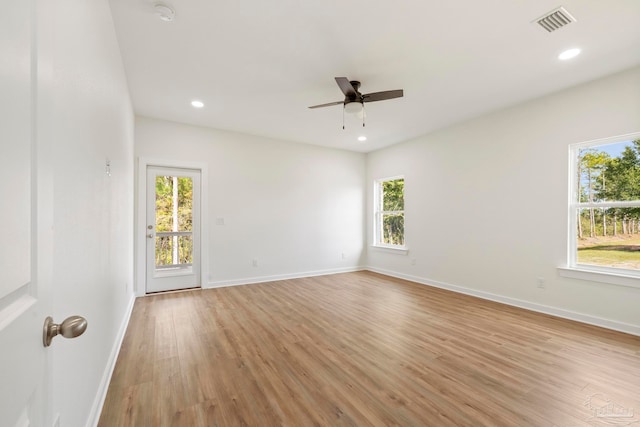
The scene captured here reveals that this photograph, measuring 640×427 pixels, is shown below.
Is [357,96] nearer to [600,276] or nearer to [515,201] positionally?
[515,201]

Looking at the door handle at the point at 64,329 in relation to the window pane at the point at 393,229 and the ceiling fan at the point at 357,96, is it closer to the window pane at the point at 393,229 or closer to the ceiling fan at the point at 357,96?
the ceiling fan at the point at 357,96

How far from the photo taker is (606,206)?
321 cm

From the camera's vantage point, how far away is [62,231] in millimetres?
1154

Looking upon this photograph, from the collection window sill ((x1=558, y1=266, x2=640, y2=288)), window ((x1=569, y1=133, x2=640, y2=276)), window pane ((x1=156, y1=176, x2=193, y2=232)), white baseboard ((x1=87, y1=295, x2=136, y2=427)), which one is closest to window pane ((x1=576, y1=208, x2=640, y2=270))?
window ((x1=569, y1=133, x2=640, y2=276))

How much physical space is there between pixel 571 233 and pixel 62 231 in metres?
4.64

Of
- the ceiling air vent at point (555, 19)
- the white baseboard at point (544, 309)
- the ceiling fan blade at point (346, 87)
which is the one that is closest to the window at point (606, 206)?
the white baseboard at point (544, 309)

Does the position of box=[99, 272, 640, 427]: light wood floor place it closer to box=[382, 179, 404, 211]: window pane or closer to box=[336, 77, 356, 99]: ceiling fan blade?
box=[336, 77, 356, 99]: ceiling fan blade

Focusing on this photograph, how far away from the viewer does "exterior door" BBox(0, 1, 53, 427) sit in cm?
45

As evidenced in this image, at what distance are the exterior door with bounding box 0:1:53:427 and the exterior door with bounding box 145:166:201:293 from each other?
14.3ft

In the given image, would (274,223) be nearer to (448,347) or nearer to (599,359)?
(448,347)

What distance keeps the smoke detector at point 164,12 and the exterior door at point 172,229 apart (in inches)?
111

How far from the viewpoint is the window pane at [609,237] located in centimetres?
307

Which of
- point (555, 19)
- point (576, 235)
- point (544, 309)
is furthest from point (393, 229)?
point (555, 19)

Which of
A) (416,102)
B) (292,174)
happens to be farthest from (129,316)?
(416,102)
